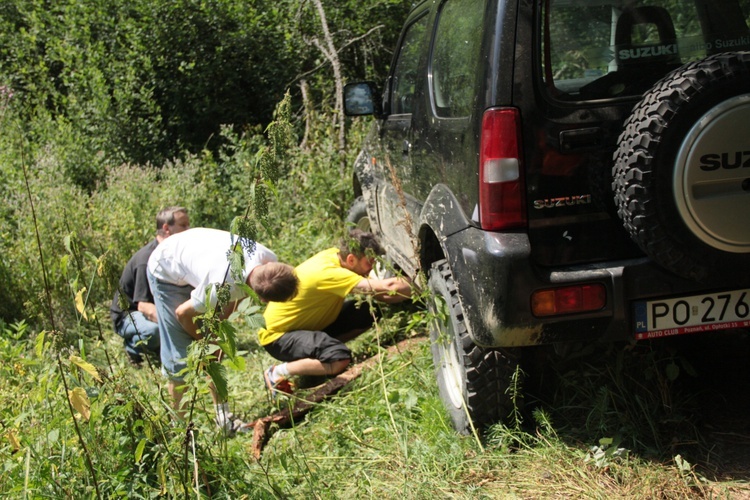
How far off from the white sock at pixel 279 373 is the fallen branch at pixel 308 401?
0.96ft

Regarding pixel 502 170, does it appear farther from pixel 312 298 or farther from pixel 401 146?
pixel 312 298

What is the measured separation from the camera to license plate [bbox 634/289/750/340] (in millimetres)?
2914

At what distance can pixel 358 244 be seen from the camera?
5016 millimetres

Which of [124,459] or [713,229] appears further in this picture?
[124,459]

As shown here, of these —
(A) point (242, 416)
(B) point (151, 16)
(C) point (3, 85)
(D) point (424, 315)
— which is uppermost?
(B) point (151, 16)

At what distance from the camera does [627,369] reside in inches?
138

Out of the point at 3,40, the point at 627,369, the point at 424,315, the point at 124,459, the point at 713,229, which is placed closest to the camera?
the point at 713,229

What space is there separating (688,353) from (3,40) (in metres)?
11.4

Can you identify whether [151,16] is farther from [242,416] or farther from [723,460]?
[723,460]

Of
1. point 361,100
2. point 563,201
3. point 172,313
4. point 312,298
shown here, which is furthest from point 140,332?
point 563,201

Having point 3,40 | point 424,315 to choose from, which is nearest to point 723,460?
point 424,315

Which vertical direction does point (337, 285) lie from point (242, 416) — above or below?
above

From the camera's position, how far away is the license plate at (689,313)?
9.56ft

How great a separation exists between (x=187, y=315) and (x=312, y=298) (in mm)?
874
